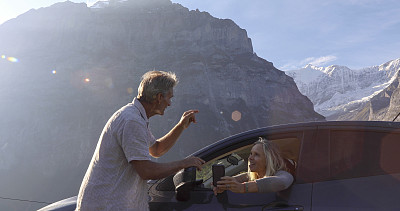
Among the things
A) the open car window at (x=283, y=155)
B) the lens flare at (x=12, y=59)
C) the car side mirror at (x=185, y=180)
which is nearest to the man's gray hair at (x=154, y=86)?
the car side mirror at (x=185, y=180)

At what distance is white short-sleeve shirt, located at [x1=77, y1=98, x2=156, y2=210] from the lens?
202 centimetres

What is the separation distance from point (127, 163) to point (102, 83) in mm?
125093

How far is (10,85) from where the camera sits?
127375 mm

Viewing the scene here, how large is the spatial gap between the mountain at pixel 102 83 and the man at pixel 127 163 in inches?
4013

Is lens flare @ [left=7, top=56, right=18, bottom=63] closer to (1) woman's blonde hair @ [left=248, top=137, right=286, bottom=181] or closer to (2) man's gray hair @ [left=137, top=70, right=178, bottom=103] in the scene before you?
(2) man's gray hair @ [left=137, top=70, right=178, bottom=103]

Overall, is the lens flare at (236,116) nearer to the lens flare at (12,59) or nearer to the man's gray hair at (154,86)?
the lens flare at (12,59)

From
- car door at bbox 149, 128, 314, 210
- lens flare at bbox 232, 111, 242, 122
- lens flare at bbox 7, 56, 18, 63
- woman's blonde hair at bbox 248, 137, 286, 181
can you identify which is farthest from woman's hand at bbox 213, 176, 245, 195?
lens flare at bbox 7, 56, 18, 63

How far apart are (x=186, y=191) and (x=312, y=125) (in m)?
0.99

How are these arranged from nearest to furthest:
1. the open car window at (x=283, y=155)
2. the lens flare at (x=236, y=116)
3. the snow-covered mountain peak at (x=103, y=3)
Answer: the open car window at (x=283, y=155) → the lens flare at (x=236, y=116) → the snow-covered mountain peak at (x=103, y=3)

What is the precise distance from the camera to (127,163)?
2.10 m

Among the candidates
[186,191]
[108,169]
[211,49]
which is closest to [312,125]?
[186,191]

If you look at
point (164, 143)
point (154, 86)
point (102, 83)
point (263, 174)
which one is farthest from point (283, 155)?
point (102, 83)

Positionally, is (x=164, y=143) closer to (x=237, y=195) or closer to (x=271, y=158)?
(x=237, y=195)

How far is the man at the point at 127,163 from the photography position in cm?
201
